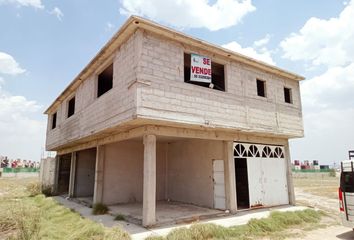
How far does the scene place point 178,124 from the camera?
852 centimetres

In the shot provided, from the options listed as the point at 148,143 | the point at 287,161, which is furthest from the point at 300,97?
the point at 148,143

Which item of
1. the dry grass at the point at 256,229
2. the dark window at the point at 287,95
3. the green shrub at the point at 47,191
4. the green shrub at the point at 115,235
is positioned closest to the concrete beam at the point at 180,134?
the dark window at the point at 287,95

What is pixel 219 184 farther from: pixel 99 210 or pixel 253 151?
pixel 99 210

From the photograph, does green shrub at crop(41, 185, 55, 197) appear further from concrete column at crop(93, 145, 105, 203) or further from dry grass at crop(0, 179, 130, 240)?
concrete column at crop(93, 145, 105, 203)

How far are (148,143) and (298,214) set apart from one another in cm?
668

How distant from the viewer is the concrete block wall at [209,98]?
7.93m

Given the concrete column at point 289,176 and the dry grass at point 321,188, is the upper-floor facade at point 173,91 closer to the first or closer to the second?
the concrete column at point 289,176

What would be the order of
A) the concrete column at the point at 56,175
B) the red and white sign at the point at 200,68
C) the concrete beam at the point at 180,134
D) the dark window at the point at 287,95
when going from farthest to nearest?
the concrete column at the point at 56,175
the dark window at the point at 287,95
the red and white sign at the point at 200,68
the concrete beam at the point at 180,134

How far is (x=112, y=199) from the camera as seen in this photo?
12484 mm

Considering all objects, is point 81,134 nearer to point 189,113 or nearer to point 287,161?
point 189,113

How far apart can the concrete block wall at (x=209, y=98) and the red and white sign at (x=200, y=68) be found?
0.85ft

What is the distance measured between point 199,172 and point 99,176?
4786mm

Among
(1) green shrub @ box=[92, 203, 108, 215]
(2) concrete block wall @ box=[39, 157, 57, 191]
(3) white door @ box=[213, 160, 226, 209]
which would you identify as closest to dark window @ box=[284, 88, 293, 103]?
(3) white door @ box=[213, 160, 226, 209]

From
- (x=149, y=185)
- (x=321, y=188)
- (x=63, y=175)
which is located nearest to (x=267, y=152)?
(x=149, y=185)
